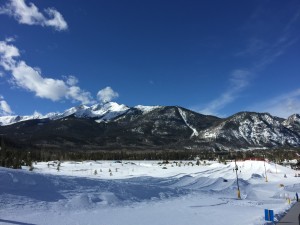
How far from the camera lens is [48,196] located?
24.2m

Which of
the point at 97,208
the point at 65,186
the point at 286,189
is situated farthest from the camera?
the point at 286,189

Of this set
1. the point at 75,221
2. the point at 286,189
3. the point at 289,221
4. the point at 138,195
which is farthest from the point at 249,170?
the point at 75,221

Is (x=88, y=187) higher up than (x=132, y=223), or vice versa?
(x=88, y=187)

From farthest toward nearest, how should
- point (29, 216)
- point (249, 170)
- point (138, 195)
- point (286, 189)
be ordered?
point (249, 170) → point (286, 189) → point (138, 195) → point (29, 216)

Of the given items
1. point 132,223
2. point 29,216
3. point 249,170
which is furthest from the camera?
point 249,170

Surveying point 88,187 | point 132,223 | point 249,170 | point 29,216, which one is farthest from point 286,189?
point 29,216

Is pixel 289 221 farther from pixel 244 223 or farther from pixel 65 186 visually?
pixel 65 186

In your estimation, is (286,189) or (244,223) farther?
(286,189)

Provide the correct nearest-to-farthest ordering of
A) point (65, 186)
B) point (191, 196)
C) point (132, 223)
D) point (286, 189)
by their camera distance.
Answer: point (132, 223) < point (65, 186) < point (191, 196) < point (286, 189)

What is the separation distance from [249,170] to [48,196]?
237ft

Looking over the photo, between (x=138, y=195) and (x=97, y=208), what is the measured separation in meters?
8.47

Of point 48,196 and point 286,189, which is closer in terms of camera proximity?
point 48,196

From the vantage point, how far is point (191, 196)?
3788 centimetres

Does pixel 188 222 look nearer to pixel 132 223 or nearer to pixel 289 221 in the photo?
pixel 132 223
